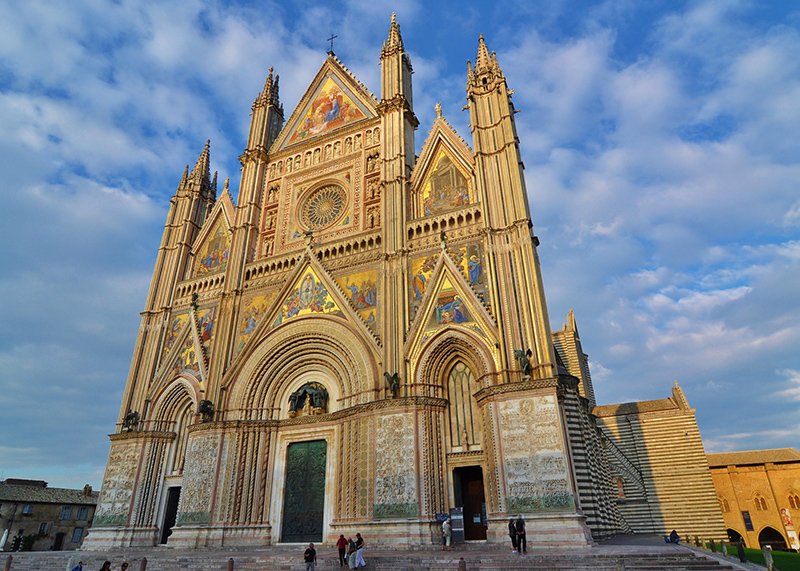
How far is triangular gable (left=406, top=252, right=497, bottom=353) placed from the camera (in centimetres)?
1738

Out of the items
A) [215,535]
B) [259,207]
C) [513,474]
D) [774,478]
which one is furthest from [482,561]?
[774,478]

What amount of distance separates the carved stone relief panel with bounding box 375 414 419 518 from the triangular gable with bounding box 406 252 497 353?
8.84 feet

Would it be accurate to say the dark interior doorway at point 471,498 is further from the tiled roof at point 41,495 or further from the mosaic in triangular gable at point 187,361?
the tiled roof at point 41,495

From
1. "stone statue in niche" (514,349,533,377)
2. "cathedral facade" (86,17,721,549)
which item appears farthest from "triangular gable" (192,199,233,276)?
"stone statue in niche" (514,349,533,377)

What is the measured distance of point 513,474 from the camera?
570 inches

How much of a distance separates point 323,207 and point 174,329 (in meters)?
9.41

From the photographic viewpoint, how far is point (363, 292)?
20.3 m

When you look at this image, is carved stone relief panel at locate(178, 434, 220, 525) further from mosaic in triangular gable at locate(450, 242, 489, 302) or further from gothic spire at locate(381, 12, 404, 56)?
gothic spire at locate(381, 12, 404, 56)

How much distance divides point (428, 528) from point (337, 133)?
1863 cm

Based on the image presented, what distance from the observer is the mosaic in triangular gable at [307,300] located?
2078 centimetres

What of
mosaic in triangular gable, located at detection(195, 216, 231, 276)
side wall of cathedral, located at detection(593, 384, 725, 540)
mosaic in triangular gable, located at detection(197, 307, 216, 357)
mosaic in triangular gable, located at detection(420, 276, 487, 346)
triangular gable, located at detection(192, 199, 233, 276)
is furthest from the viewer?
side wall of cathedral, located at detection(593, 384, 725, 540)

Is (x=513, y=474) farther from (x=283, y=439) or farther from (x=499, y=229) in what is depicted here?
(x=283, y=439)

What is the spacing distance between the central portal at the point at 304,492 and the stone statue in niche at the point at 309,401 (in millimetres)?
1186

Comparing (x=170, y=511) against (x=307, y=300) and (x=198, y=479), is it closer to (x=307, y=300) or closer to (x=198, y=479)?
(x=198, y=479)
